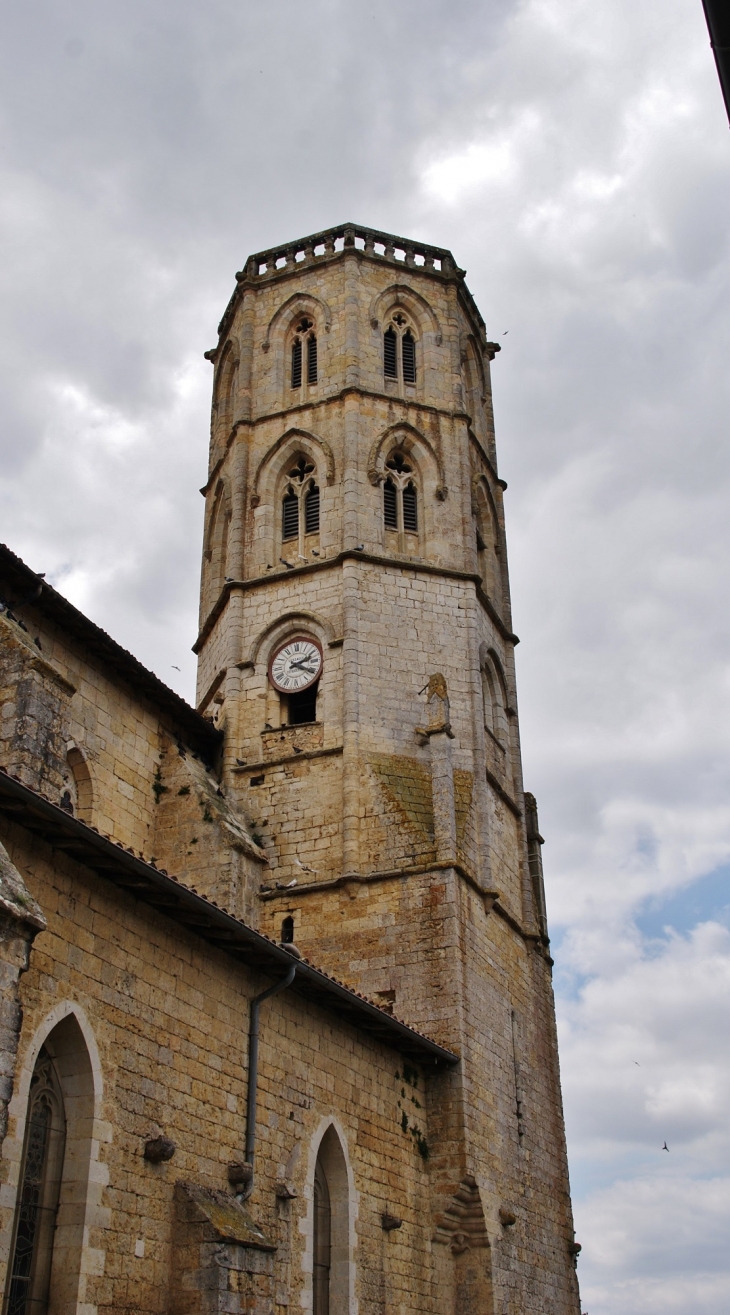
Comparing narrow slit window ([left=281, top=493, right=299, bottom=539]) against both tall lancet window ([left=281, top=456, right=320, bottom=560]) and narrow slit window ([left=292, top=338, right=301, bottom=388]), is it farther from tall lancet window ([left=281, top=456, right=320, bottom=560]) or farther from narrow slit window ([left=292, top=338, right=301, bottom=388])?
narrow slit window ([left=292, top=338, right=301, bottom=388])

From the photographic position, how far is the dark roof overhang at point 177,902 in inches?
400

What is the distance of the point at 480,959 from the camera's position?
1983 cm

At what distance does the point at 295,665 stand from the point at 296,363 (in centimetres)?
718

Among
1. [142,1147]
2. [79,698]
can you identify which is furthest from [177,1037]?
[79,698]

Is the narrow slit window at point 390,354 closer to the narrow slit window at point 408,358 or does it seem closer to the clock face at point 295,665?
the narrow slit window at point 408,358

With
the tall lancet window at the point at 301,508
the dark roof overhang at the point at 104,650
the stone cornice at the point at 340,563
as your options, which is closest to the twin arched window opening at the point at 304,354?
the tall lancet window at the point at 301,508

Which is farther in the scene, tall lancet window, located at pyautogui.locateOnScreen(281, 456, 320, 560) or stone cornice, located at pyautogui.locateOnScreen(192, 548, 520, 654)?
tall lancet window, located at pyautogui.locateOnScreen(281, 456, 320, 560)

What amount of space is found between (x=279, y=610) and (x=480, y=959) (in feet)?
23.5

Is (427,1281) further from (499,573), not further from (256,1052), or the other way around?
(499,573)

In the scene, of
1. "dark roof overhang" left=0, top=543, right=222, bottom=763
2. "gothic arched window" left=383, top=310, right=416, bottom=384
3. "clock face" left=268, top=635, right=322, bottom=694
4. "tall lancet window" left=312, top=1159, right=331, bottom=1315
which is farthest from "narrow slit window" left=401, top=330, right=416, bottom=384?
"tall lancet window" left=312, top=1159, right=331, bottom=1315

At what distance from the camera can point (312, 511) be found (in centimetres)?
2402

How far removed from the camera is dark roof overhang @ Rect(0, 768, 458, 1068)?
10.2 metres

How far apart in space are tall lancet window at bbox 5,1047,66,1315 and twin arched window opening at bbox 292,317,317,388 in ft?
57.9

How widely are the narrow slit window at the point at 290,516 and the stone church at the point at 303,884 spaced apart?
0.07 m
